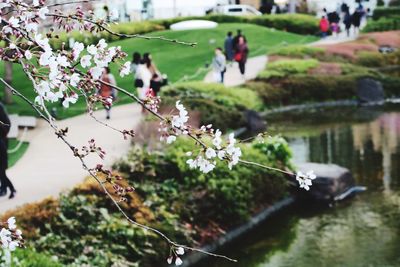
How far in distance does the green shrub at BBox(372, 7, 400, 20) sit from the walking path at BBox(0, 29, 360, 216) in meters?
30.3

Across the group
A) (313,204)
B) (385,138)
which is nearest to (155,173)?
(313,204)

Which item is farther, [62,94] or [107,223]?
[107,223]

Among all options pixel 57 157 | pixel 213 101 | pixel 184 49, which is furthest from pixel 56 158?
pixel 184 49

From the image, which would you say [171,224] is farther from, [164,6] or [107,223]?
[164,6]

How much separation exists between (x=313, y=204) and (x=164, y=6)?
142 feet

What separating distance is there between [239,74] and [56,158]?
15965 millimetres

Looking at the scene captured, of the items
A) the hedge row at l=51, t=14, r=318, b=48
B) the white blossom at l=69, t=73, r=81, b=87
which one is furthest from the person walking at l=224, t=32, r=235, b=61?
the white blossom at l=69, t=73, r=81, b=87

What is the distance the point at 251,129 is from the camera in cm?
2325

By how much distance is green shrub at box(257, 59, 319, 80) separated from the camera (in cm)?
2952

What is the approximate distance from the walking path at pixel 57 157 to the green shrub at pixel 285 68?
624cm

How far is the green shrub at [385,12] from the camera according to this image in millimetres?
51494

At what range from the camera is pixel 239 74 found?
105ft

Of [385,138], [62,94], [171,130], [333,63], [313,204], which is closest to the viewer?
[62,94]

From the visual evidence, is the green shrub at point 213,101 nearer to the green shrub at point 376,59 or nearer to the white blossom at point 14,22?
the green shrub at point 376,59
